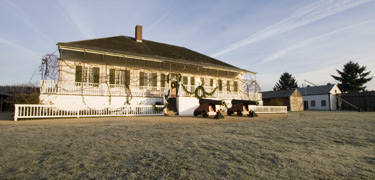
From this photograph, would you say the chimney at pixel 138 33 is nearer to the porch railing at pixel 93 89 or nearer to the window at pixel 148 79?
the window at pixel 148 79

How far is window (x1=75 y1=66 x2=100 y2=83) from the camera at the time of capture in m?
14.6

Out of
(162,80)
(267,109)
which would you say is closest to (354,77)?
(267,109)

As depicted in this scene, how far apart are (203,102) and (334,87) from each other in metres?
35.4

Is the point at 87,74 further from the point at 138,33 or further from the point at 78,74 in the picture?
the point at 138,33

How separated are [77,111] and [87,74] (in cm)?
455

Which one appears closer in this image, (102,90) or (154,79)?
(102,90)

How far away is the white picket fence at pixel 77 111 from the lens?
9945 mm

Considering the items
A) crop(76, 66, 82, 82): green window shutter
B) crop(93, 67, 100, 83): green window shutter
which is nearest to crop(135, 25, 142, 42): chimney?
crop(93, 67, 100, 83): green window shutter

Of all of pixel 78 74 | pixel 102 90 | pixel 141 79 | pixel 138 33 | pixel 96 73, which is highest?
pixel 138 33

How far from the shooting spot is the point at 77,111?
1137 cm

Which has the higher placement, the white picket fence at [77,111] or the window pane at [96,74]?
the window pane at [96,74]

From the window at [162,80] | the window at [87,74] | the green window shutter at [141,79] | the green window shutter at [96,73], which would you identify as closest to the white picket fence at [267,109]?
the window at [162,80]

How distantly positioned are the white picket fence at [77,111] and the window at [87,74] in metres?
3.59

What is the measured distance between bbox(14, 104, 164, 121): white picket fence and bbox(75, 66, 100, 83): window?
11.8 ft
